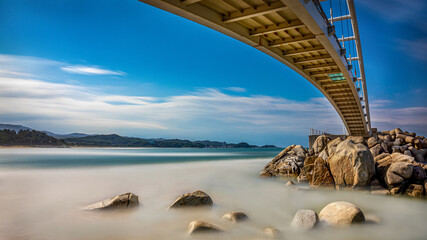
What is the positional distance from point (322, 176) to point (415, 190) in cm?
306

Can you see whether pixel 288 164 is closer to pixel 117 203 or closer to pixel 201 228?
pixel 117 203

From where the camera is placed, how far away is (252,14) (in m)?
9.30

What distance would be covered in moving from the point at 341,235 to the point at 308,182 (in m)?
7.01

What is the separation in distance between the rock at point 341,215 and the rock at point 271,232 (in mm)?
1225

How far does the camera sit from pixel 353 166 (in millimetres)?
9805

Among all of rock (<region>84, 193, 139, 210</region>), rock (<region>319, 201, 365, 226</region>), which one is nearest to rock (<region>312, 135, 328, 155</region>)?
rock (<region>319, 201, 365, 226</region>)

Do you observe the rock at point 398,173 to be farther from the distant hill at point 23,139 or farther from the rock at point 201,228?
the distant hill at point 23,139

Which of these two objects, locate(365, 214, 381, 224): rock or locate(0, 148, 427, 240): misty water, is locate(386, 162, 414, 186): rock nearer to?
locate(0, 148, 427, 240): misty water

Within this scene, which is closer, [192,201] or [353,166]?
[192,201]

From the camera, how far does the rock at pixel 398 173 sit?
9234 mm

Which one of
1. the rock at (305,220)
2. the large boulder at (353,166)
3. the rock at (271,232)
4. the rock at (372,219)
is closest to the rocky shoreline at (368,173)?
the large boulder at (353,166)

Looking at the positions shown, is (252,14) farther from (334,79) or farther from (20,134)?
(20,134)

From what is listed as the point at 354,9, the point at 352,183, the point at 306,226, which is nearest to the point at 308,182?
the point at 352,183

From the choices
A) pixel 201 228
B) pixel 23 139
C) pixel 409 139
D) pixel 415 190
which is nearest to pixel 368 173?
pixel 415 190
